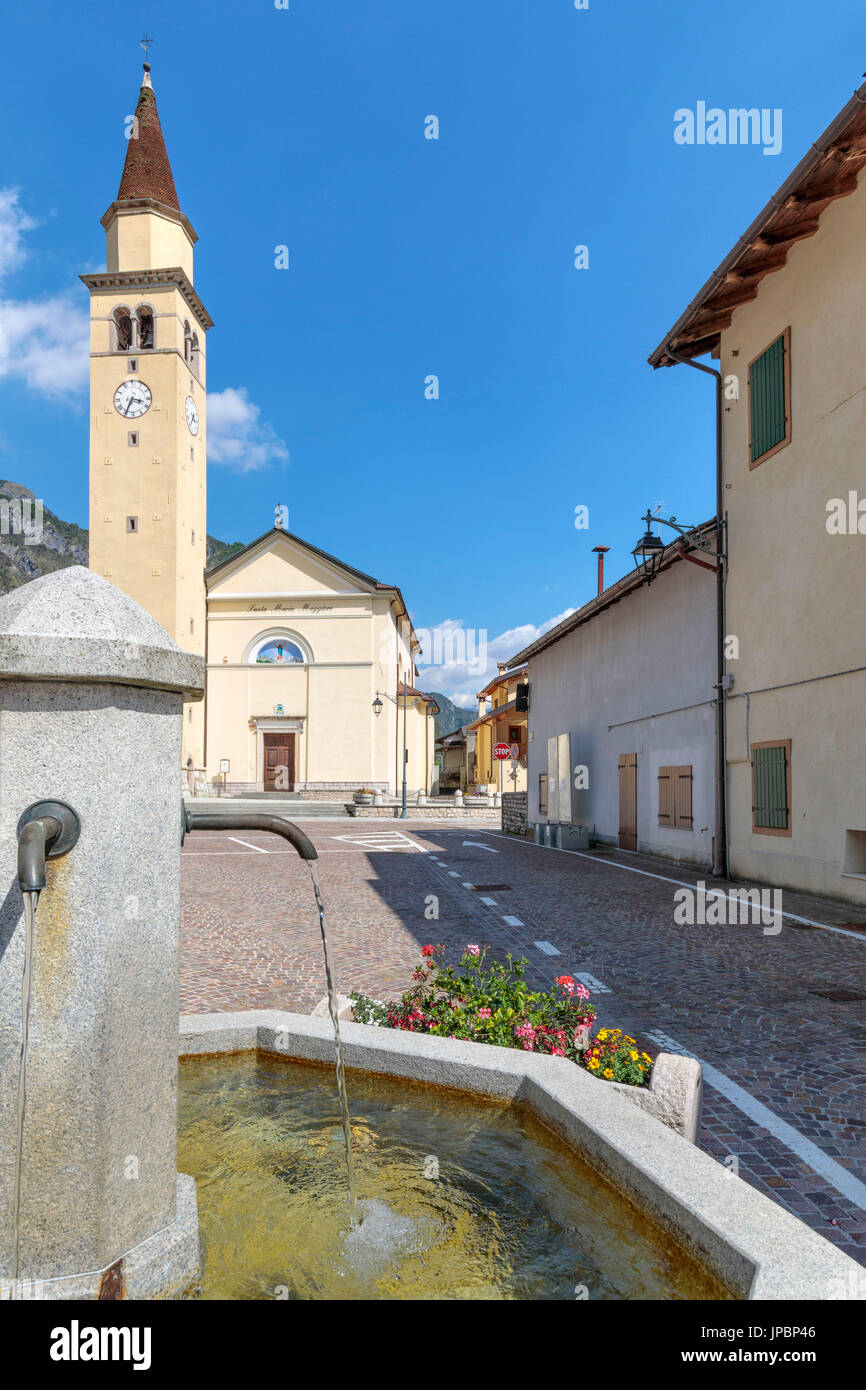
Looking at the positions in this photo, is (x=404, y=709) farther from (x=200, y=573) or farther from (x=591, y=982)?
(x=591, y=982)

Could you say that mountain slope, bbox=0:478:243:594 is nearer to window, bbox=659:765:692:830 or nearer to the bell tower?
the bell tower

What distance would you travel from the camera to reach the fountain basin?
2215mm

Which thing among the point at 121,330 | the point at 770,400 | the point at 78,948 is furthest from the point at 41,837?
the point at 121,330

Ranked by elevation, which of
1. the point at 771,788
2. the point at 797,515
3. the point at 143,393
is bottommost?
the point at 771,788

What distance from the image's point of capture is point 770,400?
12.0 meters

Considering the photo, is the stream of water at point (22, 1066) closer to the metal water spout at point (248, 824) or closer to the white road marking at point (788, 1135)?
the metal water spout at point (248, 824)

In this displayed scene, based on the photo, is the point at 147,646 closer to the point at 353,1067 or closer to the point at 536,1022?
the point at 353,1067

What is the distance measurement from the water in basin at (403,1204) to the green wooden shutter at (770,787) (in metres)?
8.86

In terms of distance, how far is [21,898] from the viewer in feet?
7.00

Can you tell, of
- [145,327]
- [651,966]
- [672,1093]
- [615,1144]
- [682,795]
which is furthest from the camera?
[145,327]

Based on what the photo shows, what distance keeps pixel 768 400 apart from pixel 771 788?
5487 mm

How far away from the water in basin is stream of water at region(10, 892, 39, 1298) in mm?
579

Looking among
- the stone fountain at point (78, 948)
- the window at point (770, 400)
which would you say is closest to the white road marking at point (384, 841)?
the window at point (770, 400)

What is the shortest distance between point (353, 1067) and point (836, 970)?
4.64 m
